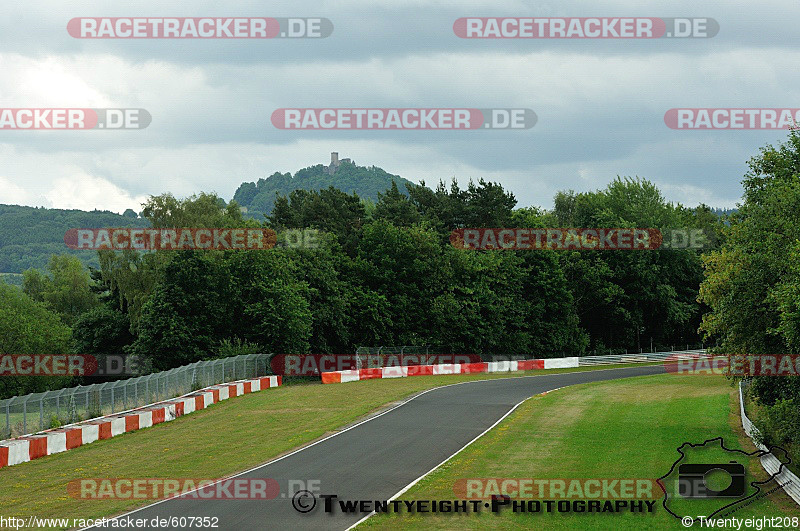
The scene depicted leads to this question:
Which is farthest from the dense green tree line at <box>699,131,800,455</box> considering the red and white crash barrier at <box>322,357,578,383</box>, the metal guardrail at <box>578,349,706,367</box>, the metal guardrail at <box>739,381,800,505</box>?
the metal guardrail at <box>578,349,706,367</box>

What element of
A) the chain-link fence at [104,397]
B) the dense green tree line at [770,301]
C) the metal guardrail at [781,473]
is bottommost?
the metal guardrail at [781,473]

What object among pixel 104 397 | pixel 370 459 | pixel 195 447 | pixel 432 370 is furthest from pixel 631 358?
pixel 370 459

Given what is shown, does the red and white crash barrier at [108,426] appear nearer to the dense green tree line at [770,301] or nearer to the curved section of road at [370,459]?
the curved section of road at [370,459]

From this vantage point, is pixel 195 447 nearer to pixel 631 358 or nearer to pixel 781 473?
pixel 781 473

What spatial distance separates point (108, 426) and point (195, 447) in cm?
532

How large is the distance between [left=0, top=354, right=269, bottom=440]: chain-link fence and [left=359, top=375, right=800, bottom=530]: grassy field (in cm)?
1597

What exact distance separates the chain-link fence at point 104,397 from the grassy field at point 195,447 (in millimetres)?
2166

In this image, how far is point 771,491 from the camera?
65.7ft

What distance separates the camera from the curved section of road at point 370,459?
734 inches

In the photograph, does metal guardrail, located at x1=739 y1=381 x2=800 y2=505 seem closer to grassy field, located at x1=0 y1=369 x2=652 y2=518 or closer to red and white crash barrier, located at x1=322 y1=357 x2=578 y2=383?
grassy field, located at x1=0 y1=369 x2=652 y2=518

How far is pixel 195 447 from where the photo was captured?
1180 inches

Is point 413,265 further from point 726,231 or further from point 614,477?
point 614,477

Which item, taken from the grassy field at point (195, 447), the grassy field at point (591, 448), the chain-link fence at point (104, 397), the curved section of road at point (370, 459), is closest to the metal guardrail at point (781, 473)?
the grassy field at point (591, 448)

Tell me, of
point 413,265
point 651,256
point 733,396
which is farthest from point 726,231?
point 651,256
